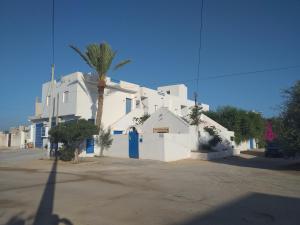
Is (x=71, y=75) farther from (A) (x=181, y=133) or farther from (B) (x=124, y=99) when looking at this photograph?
(A) (x=181, y=133)

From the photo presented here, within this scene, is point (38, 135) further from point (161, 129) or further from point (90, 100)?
point (161, 129)

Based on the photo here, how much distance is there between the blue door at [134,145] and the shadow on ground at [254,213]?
664 inches

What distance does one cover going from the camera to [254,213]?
7691mm

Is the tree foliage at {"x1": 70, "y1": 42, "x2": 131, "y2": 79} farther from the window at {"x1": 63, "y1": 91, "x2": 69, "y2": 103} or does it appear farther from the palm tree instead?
the window at {"x1": 63, "y1": 91, "x2": 69, "y2": 103}

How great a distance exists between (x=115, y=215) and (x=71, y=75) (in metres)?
24.4

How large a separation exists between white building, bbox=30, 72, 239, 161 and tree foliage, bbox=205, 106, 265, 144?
4140mm

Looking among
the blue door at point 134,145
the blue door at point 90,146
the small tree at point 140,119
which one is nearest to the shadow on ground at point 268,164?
the blue door at point 134,145

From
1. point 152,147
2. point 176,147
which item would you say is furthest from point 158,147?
point 176,147

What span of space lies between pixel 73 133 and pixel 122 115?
431 inches

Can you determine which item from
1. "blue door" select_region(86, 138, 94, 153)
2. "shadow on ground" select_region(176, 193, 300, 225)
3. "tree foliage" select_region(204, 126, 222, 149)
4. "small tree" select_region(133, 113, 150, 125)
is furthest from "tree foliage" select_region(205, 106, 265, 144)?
"shadow on ground" select_region(176, 193, 300, 225)

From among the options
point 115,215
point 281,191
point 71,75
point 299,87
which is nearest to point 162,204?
point 115,215

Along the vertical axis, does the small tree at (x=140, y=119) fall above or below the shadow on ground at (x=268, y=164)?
above

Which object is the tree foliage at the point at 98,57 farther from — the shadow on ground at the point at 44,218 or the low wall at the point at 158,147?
the shadow on ground at the point at 44,218

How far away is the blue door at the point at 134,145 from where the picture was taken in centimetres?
2603
